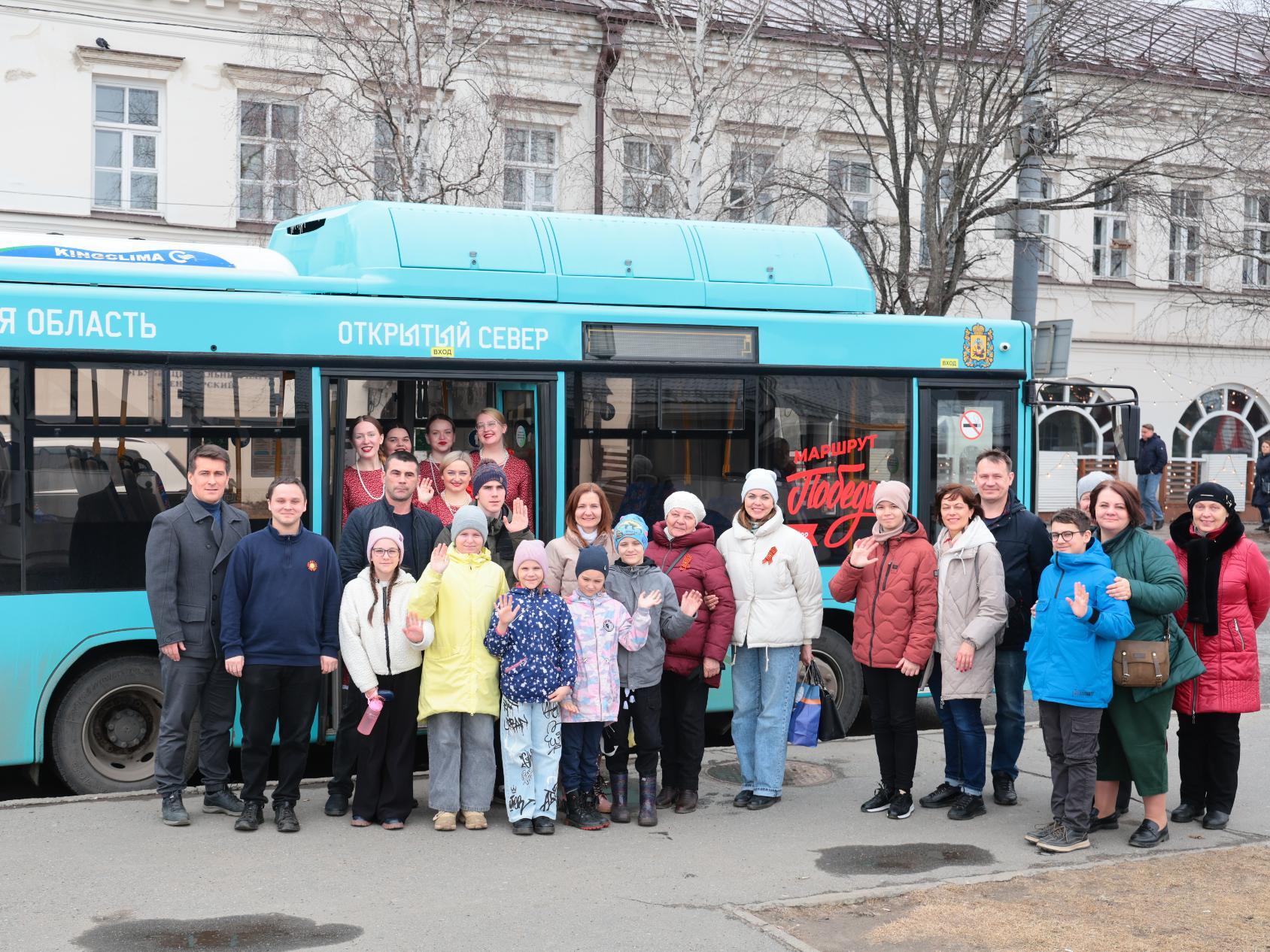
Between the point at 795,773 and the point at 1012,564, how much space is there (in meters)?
1.83

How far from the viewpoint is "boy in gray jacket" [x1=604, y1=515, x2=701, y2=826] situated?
7223mm

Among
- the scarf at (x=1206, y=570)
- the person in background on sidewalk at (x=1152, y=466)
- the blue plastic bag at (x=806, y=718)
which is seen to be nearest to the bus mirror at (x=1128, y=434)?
the scarf at (x=1206, y=570)

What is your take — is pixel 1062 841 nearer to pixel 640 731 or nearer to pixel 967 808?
pixel 967 808

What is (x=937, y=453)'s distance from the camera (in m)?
9.59

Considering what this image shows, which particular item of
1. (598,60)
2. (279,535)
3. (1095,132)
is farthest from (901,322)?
(598,60)

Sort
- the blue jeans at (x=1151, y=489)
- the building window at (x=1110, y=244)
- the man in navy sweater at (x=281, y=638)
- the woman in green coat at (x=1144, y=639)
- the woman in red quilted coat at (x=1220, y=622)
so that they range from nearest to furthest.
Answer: the woman in green coat at (x=1144, y=639) → the man in navy sweater at (x=281, y=638) → the woman in red quilted coat at (x=1220, y=622) → the blue jeans at (x=1151, y=489) → the building window at (x=1110, y=244)

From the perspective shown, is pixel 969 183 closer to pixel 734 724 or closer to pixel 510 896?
pixel 734 724

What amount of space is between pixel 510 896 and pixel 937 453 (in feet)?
15.6

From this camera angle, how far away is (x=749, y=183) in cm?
2077

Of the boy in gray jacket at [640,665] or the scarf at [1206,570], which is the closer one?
the scarf at [1206,570]

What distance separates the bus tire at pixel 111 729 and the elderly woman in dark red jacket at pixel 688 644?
2.43 metres

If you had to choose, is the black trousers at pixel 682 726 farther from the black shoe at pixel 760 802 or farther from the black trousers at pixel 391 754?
the black trousers at pixel 391 754

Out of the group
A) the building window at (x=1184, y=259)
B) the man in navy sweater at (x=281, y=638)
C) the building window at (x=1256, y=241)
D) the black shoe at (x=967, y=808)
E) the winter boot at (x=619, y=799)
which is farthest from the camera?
the building window at (x=1184, y=259)

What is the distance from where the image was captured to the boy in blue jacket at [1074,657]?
6641mm
